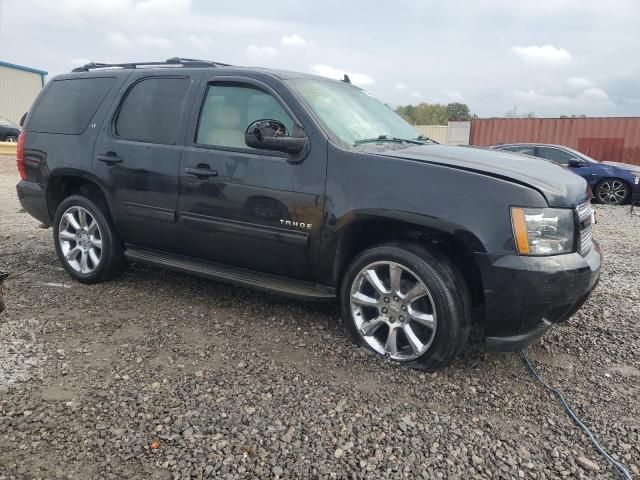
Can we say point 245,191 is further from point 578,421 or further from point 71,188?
point 578,421

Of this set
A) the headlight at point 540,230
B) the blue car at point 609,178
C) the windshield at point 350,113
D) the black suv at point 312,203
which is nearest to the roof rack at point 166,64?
the black suv at point 312,203

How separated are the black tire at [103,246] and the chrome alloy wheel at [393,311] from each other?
2.30 m

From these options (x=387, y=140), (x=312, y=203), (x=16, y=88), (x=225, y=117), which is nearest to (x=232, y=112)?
(x=225, y=117)

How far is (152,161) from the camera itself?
393 cm

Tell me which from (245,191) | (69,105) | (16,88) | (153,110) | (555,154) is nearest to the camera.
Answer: (245,191)

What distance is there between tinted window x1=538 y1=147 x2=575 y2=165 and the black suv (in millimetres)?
8731

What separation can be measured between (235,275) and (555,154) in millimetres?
10361

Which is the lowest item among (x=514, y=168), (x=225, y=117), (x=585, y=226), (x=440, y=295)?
(x=440, y=295)

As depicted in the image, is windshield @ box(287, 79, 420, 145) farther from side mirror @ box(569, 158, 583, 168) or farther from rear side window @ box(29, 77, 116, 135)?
side mirror @ box(569, 158, 583, 168)

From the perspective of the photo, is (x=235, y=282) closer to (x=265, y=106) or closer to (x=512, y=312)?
(x=265, y=106)

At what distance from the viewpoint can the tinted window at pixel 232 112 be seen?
141 inches

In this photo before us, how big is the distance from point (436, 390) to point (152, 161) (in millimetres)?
2654

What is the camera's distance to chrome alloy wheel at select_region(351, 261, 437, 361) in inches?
120

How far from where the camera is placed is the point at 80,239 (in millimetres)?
4551
